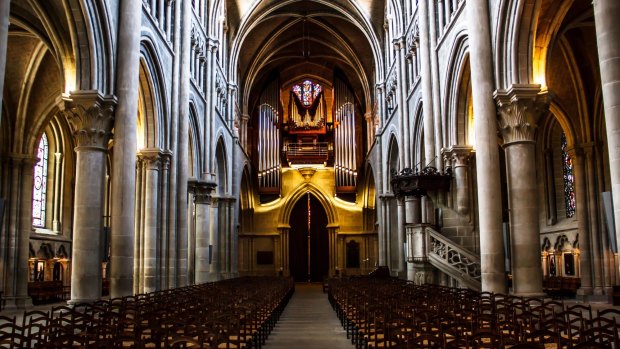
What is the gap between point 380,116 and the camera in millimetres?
39156

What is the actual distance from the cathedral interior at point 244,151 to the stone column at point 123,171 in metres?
0.05

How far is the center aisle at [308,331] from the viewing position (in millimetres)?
13047

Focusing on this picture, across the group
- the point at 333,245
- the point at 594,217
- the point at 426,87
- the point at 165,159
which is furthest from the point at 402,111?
the point at 333,245

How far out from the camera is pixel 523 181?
15086 millimetres

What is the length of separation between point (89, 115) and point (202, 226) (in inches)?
599

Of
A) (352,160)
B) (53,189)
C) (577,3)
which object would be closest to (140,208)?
(53,189)

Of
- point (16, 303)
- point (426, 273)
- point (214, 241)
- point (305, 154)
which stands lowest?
point (16, 303)

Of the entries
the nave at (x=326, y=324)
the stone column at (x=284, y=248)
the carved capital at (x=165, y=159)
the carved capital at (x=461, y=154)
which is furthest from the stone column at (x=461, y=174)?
the stone column at (x=284, y=248)

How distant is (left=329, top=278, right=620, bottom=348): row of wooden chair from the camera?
6.69 metres

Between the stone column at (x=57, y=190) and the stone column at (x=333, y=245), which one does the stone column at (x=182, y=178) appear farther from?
the stone column at (x=333, y=245)

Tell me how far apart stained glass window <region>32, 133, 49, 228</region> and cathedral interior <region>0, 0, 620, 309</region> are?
3.5 inches

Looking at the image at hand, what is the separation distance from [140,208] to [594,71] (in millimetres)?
17312

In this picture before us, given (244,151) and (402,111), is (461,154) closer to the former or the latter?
(402,111)

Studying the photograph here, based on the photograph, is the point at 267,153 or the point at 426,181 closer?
the point at 426,181
